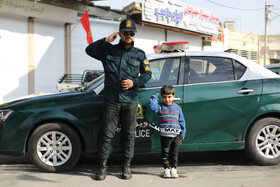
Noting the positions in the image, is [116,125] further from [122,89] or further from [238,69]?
[238,69]

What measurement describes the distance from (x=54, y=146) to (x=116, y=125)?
2.95ft

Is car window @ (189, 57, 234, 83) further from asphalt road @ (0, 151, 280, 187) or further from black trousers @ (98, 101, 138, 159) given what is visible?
asphalt road @ (0, 151, 280, 187)

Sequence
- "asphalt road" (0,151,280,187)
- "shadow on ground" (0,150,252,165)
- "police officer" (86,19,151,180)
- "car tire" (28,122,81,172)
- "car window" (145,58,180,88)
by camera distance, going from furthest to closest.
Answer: "shadow on ground" (0,150,252,165) → "car window" (145,58,180,88) → "car tire" (28,122,81,172) → "police officer" (86,19,151,180) → "asphalt road" (0,151,280,187)

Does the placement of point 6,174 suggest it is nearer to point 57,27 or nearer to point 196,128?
point 196,128

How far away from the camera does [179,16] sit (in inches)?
792

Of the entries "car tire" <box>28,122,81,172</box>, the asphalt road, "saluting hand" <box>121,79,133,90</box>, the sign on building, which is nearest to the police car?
"car tire" <box>28,122,81,172</box>

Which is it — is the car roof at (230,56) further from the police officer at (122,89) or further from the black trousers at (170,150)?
the black trousers at (170,150)

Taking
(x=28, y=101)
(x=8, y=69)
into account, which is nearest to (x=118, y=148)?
(x=28, y=101)

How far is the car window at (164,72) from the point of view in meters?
4.50

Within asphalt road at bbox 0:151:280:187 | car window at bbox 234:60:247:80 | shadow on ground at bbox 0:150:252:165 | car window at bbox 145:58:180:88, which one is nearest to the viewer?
asphalt road at bbox 0:151:280:187

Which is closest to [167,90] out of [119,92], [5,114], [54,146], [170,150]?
[119,92]

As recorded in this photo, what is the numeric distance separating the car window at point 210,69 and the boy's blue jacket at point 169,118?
0.62 meters

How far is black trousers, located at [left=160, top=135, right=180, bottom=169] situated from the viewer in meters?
4.13

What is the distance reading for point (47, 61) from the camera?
14094 millimetres
